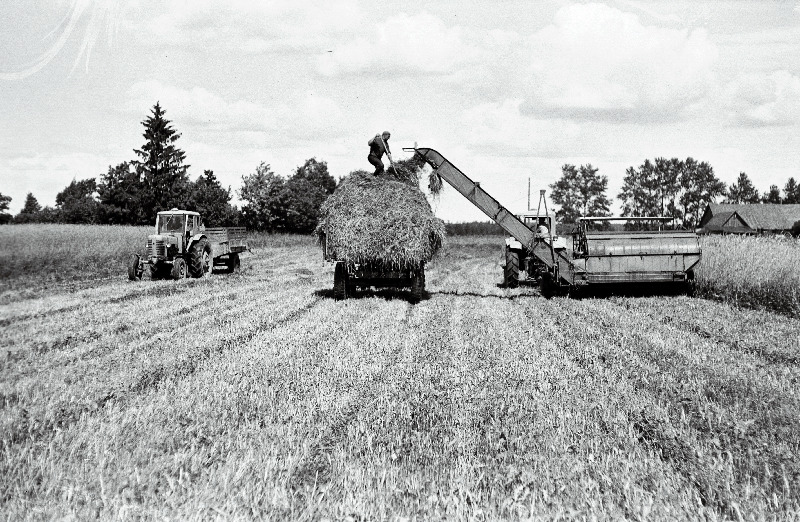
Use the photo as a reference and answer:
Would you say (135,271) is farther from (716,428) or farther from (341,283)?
(716,428)

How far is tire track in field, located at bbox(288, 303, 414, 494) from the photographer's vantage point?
14.2ft

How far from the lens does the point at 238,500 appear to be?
4000mm

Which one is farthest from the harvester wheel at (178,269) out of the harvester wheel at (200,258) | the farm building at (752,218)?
the farm building at (752,218)

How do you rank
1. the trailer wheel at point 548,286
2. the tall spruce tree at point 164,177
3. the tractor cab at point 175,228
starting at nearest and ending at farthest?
the trailer wheel at point 548,286, the tractor cab at point 175,228, the tall spruce tree at point 164,177

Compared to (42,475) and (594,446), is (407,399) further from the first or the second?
(42,475)

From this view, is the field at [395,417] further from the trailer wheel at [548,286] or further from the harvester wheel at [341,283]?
the trailer wheel at [548,286]

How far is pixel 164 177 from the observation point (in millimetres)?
49156

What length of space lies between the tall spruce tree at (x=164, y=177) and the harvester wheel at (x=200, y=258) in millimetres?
25725

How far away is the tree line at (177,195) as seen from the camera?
156 ft

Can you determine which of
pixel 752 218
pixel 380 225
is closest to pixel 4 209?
pixel 380 225

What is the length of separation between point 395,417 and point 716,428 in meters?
2.55

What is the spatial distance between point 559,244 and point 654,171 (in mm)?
90358

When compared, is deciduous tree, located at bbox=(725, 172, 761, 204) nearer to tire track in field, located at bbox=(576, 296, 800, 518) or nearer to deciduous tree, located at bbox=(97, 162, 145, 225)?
deciduous tree, located at bbox=(97, 162, 145, 225)

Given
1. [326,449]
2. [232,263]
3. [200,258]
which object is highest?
[200,258]
